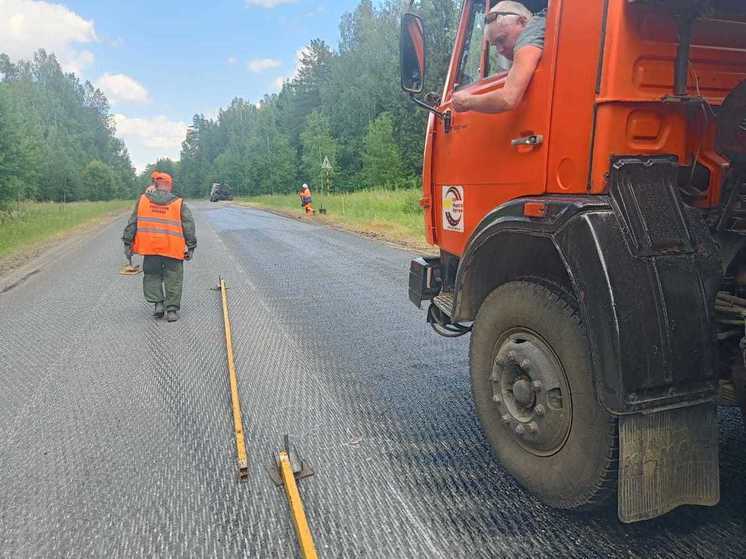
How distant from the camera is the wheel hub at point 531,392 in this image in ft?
6.96

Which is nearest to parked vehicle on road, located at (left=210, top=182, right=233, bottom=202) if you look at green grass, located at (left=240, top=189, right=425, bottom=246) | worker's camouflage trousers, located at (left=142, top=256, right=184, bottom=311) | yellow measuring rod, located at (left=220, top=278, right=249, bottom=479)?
green grass, located at (left=240, top=189, right=425, bottom=246)

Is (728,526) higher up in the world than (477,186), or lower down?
lower down

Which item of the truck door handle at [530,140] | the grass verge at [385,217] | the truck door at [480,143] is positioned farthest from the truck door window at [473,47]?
the grass verge at [385,217]

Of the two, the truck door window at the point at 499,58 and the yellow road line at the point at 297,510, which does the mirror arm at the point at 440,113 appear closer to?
the truck door window at the point at 499,58

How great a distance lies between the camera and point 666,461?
6.15ft

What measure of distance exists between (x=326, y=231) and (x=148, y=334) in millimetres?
11516

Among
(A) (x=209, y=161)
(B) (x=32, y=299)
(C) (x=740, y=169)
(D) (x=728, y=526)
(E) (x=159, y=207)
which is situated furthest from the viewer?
(A) (x=209, y=161)

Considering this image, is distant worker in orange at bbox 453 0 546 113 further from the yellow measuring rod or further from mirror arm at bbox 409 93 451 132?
the yellow measuring rod

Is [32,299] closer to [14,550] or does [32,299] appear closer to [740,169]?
[14,550]

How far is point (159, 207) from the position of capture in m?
6.07

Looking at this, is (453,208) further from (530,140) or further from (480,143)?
(530,140)

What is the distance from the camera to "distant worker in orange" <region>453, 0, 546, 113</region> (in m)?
2.29

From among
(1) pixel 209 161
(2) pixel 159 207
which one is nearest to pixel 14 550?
(2) pixel 159 207

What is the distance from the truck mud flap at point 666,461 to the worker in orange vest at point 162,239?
5.31 metres
